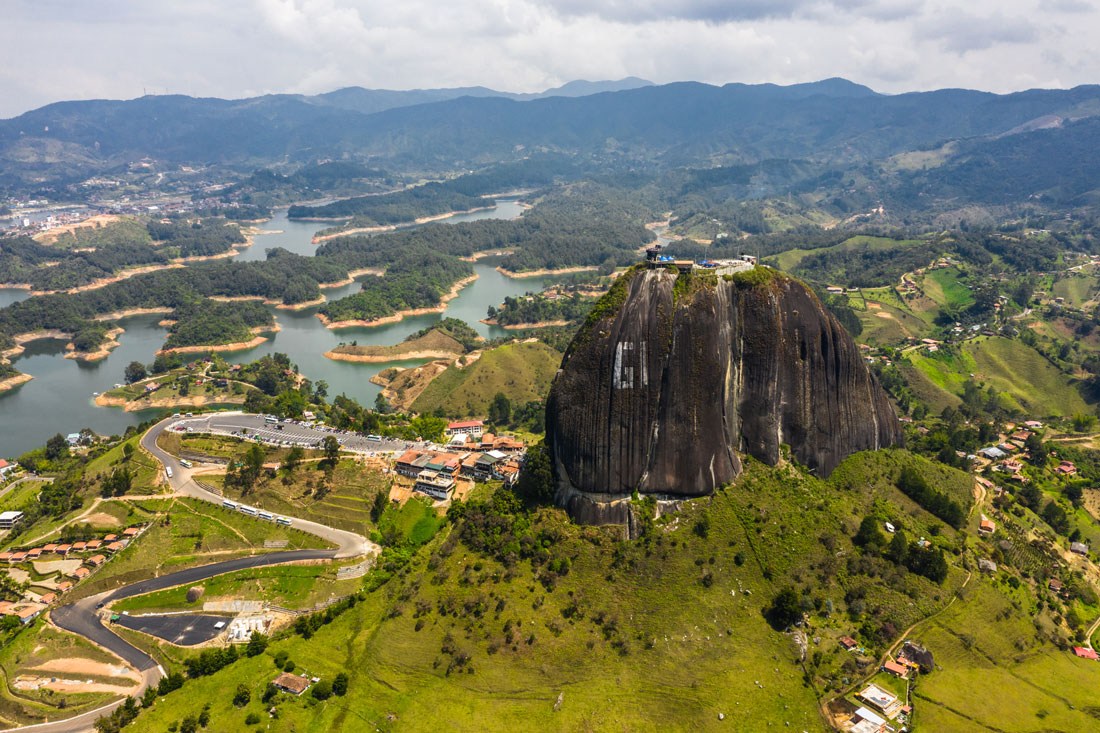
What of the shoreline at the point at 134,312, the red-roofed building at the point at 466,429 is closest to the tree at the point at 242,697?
the red-roofed building at the point at 466,429

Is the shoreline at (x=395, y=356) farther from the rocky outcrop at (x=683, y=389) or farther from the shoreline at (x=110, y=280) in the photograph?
the shoreline at (x=110, y=280)

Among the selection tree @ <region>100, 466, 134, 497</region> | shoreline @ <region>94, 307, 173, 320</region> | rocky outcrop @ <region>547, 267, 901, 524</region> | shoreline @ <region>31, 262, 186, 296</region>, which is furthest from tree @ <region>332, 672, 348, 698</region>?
shoreline @ <region>31, 262, 186, 296</region>

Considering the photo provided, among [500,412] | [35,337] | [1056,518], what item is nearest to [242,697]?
[500,412]

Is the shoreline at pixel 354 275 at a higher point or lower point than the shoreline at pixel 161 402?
higher

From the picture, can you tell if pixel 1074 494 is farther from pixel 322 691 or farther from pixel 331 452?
pixel 331 452

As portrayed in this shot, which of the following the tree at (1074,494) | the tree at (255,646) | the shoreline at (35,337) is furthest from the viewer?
the shoreline at (35,337)

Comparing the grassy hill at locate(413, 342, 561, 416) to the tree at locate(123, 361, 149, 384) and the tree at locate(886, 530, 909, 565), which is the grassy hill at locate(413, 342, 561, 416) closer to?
the tree at locate(123, 361, 149, 384)
